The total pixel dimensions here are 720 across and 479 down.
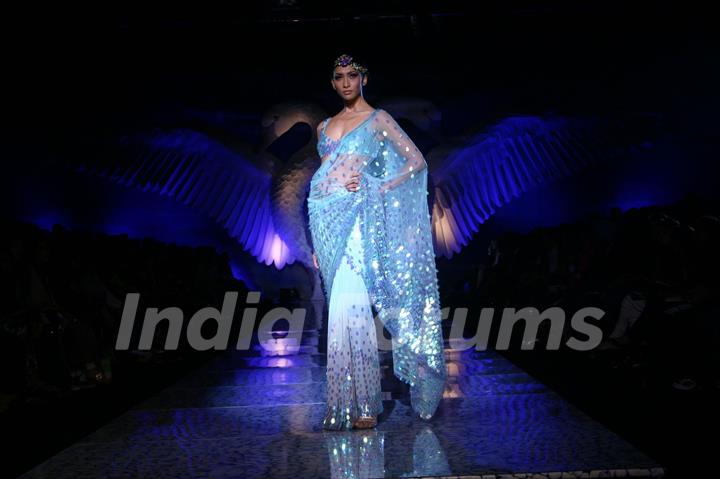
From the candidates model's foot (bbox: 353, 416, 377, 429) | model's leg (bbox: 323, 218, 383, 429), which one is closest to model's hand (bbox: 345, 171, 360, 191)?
model's leg (bbox: 323, 218, 383, 429)

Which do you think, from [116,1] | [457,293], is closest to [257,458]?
[116,1]

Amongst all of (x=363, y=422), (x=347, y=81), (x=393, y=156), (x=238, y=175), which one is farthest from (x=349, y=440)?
(x=238, y=175)

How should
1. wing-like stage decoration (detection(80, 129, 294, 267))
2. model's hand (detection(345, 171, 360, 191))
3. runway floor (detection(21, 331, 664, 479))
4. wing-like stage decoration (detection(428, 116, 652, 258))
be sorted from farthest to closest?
wing-like stage decoration (detection(80, 129, 294, 267)), wing-like stage decoration (detection(428, 116, 652, 258)), model's hand (detection(345, 171, 360, 191)), runway floor (detection(21, 331, 664, 479))

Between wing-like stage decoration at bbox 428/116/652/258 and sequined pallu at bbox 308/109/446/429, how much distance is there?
318cm

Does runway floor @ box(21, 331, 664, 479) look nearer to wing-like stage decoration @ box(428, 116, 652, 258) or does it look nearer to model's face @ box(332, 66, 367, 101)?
model's face @ box(332, 66, 367, 101)

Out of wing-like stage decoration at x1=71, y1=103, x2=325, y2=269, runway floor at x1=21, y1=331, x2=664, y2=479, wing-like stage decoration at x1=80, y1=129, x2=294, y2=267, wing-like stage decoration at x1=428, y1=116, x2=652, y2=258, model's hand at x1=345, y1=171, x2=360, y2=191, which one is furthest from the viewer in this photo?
wing-like stage decoration at x1=80, y1=129, x2=294, y2=267

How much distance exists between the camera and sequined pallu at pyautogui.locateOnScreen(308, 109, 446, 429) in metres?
2.87

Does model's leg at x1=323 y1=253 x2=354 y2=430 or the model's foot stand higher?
model's leg at x1=323 y1=253 x2=354 y2=430

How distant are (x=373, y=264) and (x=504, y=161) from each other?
12.0 feet

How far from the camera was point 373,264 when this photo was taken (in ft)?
9.56

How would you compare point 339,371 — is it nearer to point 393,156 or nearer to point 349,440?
point 349,440

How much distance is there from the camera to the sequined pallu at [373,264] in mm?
2867

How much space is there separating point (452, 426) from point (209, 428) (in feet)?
3.36

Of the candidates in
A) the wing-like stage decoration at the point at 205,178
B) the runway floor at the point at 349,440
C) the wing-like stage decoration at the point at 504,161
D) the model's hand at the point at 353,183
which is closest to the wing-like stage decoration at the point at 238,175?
the wing-like stage decoration at the point at 205,178
